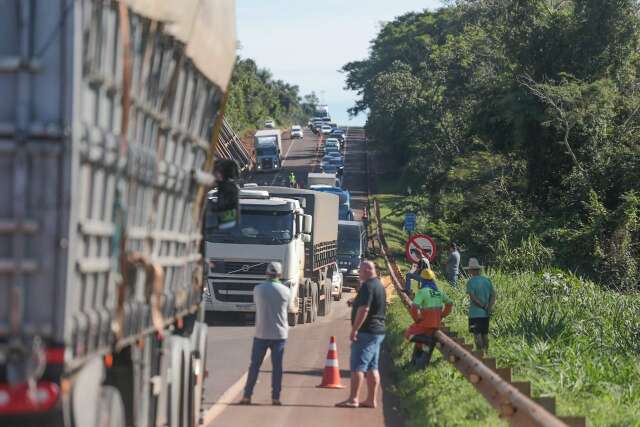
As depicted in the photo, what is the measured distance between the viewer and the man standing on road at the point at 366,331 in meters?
14.4

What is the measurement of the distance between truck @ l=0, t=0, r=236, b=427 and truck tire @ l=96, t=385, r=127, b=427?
0.01m

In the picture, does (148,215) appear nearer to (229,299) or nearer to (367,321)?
(367,321)

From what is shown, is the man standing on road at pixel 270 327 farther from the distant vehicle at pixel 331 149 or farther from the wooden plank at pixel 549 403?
the distant vehicle at pixel 331 149

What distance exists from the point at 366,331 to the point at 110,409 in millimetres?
7433

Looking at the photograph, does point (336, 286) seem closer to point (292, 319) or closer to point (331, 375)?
point (292, 319)

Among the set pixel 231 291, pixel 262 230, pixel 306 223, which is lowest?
pixel 231 291

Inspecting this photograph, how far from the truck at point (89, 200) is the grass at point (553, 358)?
174 inches

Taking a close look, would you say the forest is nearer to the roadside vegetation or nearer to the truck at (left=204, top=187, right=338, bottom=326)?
the truck at (left=204, top=187, right=338, bottom=326)

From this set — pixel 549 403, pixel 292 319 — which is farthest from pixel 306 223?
pixel 549 403

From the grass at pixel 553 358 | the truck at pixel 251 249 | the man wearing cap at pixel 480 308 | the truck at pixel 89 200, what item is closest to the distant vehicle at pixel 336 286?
the truck at pixel 251 249

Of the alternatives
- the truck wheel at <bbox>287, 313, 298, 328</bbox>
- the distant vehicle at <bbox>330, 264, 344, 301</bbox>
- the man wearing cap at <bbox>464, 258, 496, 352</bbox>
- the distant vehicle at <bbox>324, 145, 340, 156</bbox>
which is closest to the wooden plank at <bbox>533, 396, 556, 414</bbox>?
the man wearing cap at <bbox>464, 258, 496, 352</bbox>

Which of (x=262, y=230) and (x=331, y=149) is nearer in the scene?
(x=262, y=230)

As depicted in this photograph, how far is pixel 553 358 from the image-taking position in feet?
50.5

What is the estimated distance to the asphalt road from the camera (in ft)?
43.9
